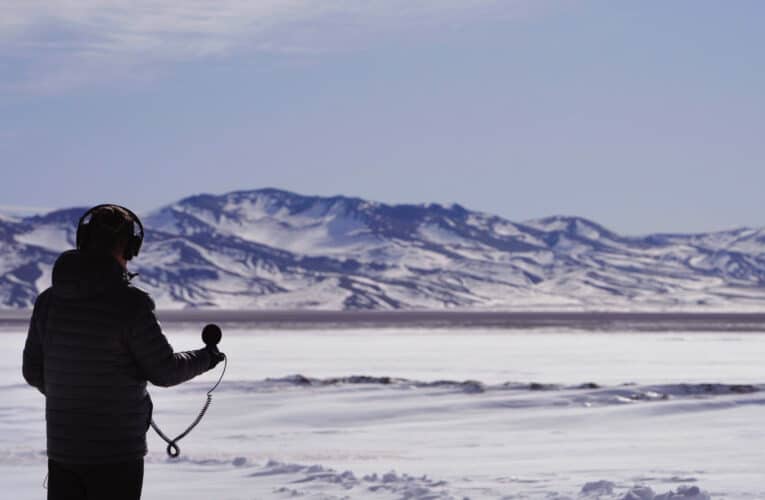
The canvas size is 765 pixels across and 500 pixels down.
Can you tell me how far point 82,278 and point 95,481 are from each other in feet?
2.58

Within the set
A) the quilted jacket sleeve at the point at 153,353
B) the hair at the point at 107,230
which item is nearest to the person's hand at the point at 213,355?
the quilted jacket sleeve at the point at 153,353

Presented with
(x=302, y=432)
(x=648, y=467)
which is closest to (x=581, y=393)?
(x=302, y=432)

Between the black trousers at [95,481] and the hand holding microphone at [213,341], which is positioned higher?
the hand holding microphone at [213,341]

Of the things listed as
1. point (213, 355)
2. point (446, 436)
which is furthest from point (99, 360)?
point (446, 436)

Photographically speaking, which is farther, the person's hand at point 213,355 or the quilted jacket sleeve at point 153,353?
the person's hand at point 213,355

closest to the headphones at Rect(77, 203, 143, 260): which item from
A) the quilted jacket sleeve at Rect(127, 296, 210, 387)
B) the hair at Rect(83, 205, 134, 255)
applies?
the hair at Rect(83, 205, 134, 255)

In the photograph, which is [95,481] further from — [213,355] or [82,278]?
[82,278]

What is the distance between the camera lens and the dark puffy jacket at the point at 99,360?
15.5ft

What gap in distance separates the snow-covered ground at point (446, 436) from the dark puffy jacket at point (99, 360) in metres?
6.11

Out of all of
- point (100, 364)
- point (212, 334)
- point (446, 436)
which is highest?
point (212, 334)

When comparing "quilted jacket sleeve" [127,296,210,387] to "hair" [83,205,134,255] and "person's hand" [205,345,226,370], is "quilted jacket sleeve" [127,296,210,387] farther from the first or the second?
"hair" [83,205,134,255]

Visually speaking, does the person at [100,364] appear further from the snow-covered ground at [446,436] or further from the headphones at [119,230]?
the snow-covered ground at [446,436]

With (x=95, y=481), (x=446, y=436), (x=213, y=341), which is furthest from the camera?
(x=446, y=436)

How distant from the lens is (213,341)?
500cm
